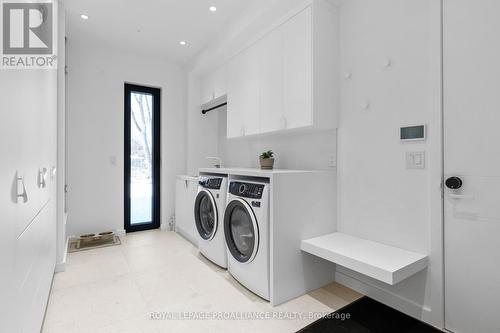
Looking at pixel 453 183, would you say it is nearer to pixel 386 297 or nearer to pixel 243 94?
pixel 386 297

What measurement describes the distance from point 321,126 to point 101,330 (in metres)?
2.19

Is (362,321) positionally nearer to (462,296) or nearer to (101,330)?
(462,296)

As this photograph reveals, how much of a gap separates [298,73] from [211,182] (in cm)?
138

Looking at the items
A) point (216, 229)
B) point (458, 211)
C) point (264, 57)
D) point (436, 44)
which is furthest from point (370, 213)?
point (264, 57)

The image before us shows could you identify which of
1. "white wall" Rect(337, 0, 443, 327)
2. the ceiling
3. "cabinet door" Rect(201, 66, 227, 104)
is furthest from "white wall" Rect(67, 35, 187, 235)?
"white wall" Rect(337, 0, 443, 327)

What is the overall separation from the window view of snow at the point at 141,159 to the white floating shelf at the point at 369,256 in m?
2.82

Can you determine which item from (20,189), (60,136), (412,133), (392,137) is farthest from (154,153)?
(412,133)

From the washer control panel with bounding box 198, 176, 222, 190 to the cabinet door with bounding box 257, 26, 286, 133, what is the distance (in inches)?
27.9

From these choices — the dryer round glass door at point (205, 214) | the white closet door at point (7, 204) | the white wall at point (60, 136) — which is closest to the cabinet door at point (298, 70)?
the dryer round glass door at point (205, 214)

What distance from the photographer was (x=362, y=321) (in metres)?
1.75

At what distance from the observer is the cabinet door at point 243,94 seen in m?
2.77

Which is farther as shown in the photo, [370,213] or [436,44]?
[370,213]

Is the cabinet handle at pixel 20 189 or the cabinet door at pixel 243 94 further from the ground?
the cabinet door at pixel 243 94

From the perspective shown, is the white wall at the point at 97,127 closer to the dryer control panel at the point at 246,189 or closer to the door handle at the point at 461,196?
the dryer control panel at the point at 246,189
